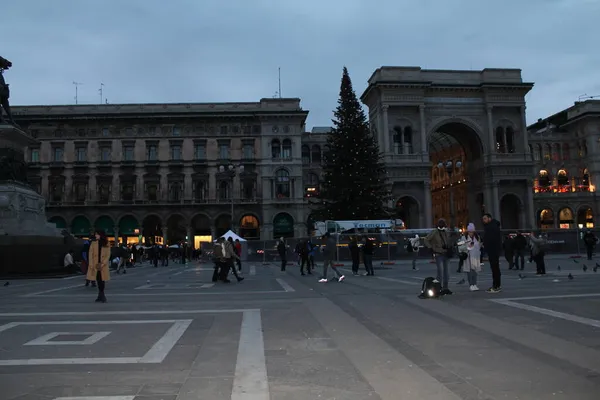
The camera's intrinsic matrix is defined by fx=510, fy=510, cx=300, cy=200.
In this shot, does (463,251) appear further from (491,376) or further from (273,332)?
(491,376)

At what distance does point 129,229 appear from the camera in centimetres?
6419

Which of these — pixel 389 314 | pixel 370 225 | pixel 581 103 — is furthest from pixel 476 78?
pixel 389 314

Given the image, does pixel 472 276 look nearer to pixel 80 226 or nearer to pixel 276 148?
pixel 276 148

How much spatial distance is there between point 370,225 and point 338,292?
29.3 m

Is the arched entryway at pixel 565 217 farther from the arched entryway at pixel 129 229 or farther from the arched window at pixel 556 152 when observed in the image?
the arched entryway at pixel 129 229

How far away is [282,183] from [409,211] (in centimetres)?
1642

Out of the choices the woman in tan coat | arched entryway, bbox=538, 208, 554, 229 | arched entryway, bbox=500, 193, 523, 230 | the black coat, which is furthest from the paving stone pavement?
arched entryway, bbox=538, 208, 554, 229

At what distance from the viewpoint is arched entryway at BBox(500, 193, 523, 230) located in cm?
6494

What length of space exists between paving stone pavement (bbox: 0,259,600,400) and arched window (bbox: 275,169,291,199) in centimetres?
5388

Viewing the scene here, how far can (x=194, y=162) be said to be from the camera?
6488cm

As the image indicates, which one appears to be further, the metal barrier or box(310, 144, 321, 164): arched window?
box(310, 144, 321, 164): arched window

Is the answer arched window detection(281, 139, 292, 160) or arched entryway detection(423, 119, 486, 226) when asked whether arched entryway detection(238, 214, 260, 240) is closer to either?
arched window detection(281, 139, 292, 160)

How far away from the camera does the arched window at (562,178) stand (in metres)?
78.1

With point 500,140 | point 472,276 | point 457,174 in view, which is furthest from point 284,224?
point 472,276
